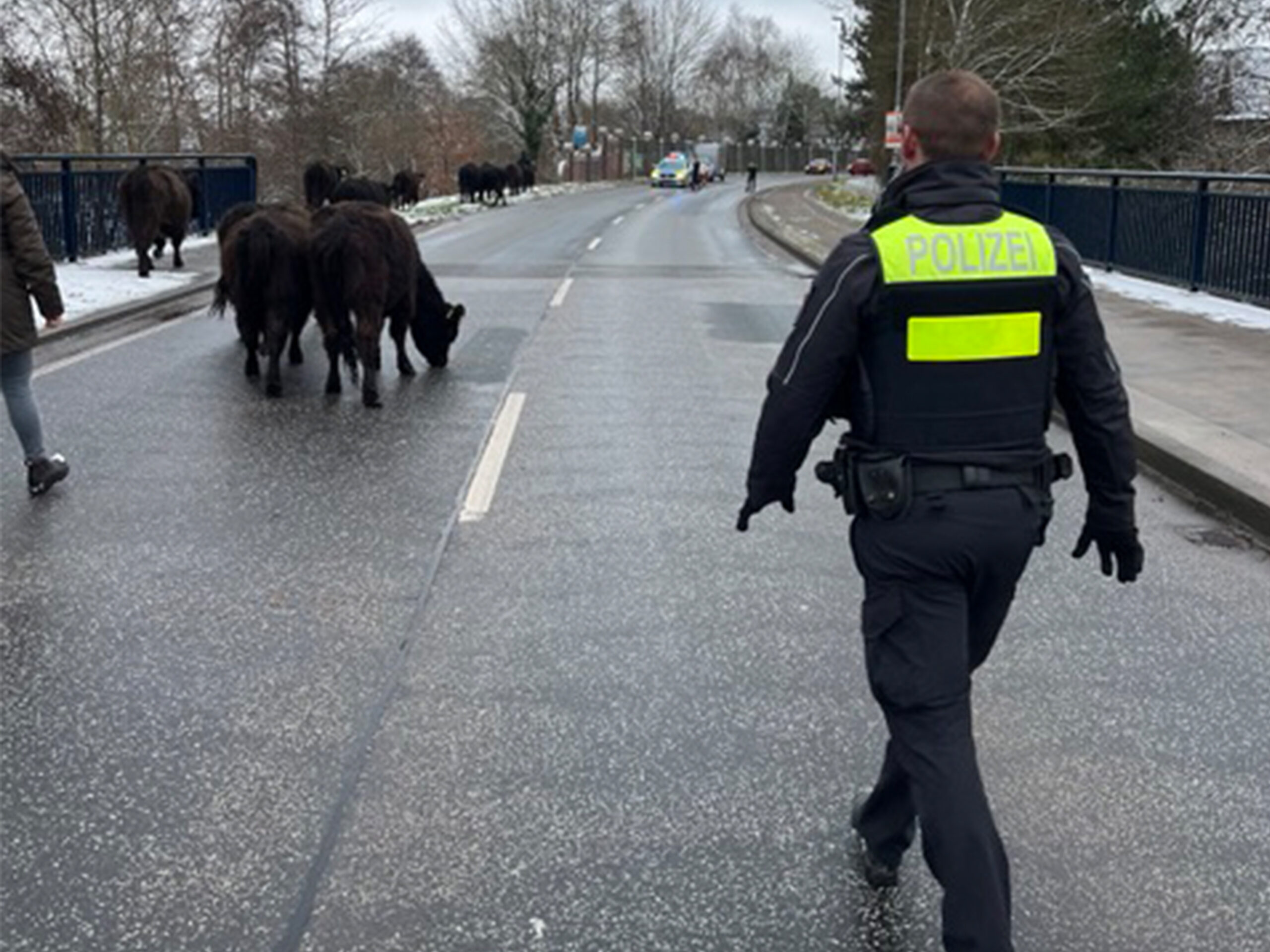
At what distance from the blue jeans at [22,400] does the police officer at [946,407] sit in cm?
540

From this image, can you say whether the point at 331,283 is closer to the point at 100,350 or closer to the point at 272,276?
the point at 272,276

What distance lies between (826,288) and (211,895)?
6.87ft

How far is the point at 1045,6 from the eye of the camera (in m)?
43.8

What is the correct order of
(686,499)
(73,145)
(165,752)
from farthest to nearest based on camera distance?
(73,145)
(686,499)
(165,752)

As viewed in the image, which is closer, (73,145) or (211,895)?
(211,895)

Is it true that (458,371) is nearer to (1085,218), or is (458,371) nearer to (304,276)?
(304,276)

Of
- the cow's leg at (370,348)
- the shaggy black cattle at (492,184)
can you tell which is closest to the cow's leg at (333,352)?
the cow's leg at (370,348)

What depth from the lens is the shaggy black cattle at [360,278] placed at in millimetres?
9969

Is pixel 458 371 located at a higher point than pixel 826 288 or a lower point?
lower

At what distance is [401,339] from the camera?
1149 centimetres

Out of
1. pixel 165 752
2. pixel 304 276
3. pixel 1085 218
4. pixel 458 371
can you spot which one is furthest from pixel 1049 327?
pixel 1085 218

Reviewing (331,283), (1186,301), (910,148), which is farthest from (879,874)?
(1186,301)

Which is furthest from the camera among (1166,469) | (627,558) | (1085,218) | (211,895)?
(1085,218)

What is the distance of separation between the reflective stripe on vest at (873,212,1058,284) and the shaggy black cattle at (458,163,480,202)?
162ft
